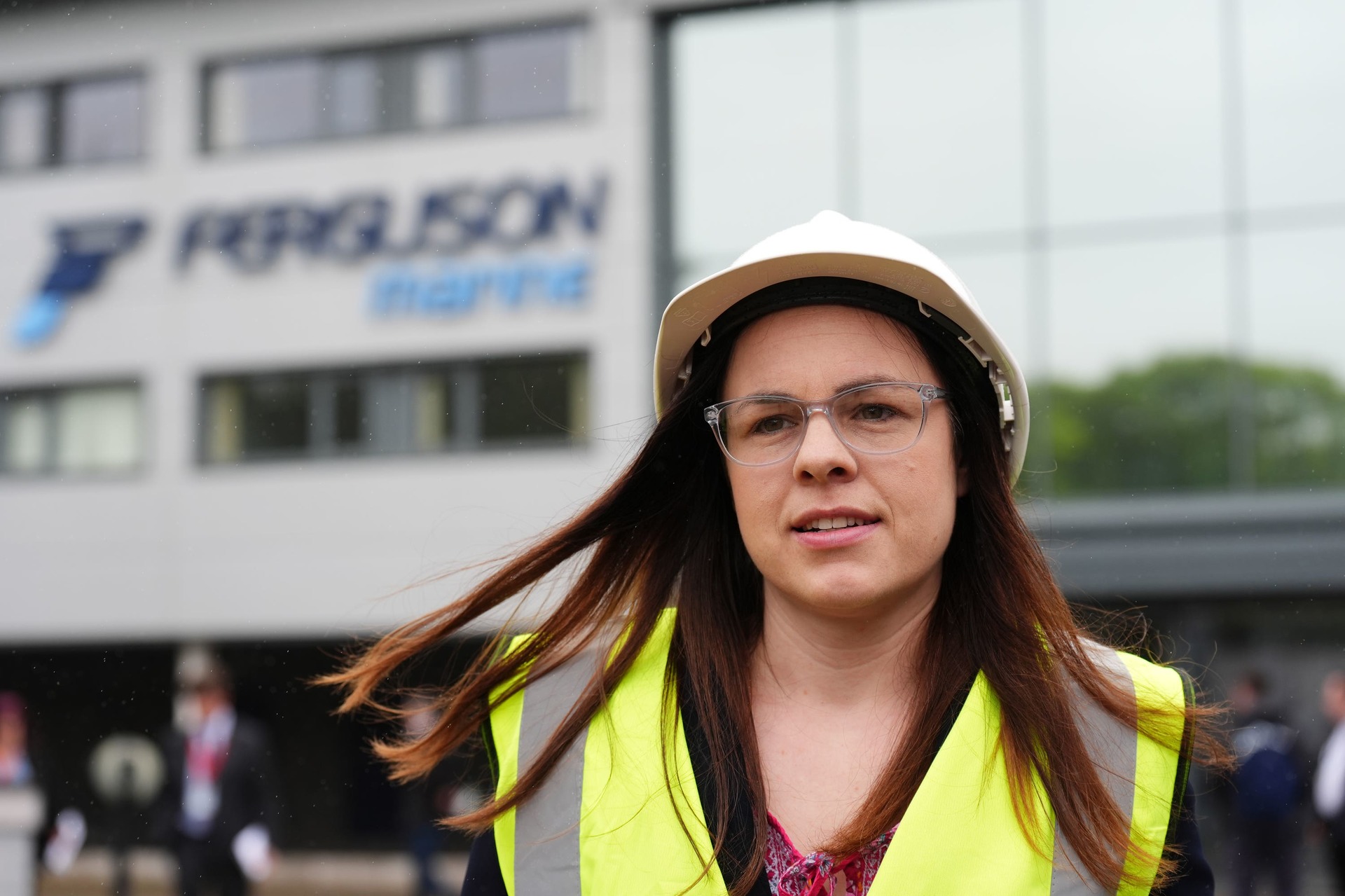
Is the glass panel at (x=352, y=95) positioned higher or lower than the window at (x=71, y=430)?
higher

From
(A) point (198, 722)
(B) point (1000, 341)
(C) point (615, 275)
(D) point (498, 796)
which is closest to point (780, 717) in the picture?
(D) point (498, 796)

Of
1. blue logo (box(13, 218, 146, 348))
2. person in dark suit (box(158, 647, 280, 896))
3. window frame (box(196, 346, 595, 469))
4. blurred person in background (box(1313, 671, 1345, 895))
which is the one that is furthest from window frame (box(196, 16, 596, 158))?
blurred person in background (box(1313, 671, 1345, 895))

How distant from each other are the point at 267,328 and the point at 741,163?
5970 mm

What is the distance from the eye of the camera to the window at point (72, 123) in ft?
52.7

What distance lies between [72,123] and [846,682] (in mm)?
16946

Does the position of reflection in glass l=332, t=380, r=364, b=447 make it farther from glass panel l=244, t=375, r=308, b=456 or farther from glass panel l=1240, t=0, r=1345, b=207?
glass panel l=1240, t=0, r=1345, b=207

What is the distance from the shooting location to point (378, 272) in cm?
1500

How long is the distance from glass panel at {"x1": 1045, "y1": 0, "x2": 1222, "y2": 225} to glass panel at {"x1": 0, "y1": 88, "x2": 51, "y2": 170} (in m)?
12.0

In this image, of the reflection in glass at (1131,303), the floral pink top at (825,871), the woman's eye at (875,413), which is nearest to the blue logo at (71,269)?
the reflection in glass at (1131,303)

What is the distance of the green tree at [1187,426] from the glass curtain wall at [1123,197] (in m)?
0.02

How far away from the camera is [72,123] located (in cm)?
1642

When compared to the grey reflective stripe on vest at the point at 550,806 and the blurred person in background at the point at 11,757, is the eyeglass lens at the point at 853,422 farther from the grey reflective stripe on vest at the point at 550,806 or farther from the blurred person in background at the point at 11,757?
the blurred person in background at the point at 11,757

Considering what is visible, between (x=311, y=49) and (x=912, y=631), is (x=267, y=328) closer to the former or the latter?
(x=311, y=49)

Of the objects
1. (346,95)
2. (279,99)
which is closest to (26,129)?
(279,99)
